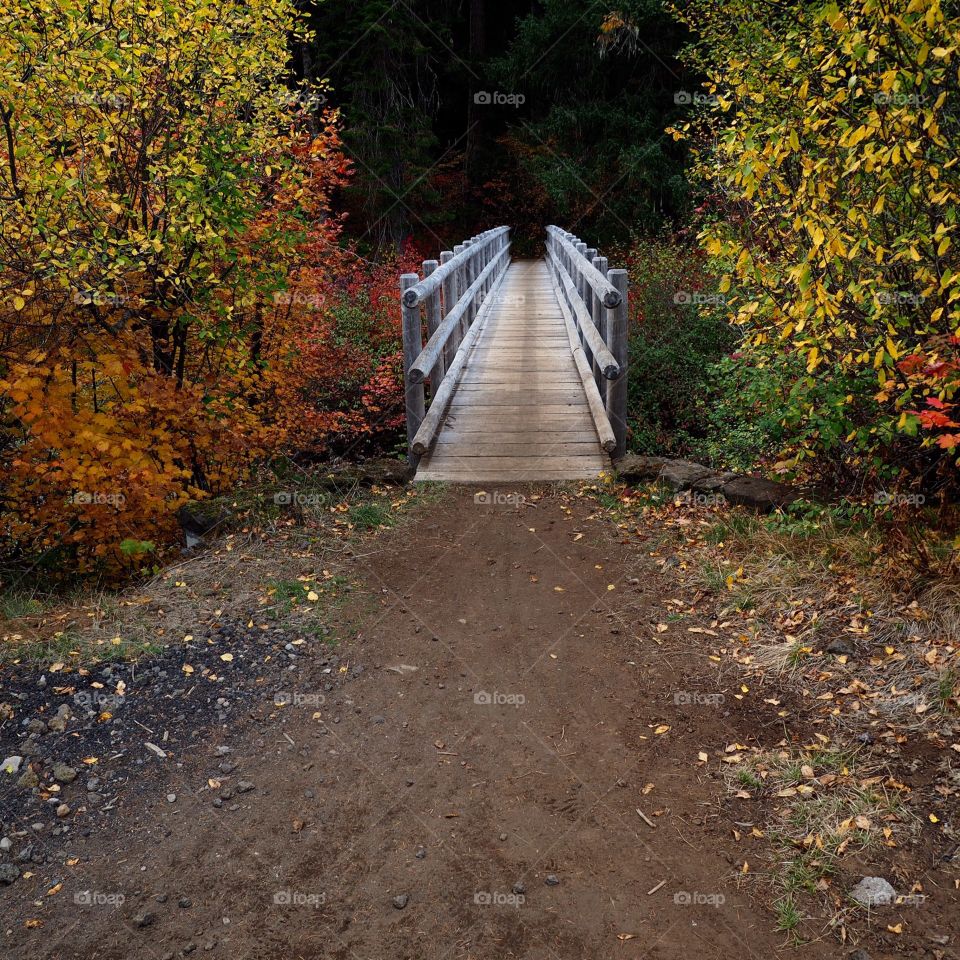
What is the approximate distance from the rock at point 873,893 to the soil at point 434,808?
2.5 inches

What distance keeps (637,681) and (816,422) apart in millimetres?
2203

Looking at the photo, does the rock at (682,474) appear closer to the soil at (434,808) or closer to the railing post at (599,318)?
the soil at (434,808)

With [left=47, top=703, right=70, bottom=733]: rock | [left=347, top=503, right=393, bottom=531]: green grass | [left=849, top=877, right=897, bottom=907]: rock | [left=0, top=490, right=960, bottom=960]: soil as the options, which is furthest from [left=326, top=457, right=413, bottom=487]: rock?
[left=849, top=877, right=897, bottom=907]: rock

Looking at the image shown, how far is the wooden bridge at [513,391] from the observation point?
7461mm

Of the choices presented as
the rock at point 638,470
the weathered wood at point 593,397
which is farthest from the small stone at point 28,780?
the weathered wood at point 593,397

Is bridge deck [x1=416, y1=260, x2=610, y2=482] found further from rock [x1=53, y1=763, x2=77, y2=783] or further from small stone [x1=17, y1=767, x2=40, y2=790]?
small stone [x1=17, y1=767, x2=40, y2=790]

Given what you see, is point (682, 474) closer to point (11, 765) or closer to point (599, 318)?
point (599, 318)

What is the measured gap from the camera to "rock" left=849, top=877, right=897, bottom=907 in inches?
123

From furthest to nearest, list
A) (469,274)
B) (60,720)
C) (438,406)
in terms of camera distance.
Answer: (469,274), (438,406), (60,720)

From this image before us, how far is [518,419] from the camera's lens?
861 cm

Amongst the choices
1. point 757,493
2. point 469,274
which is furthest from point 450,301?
point 757,493

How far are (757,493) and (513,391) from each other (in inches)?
151

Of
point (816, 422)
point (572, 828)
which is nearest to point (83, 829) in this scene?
point (572, 828)

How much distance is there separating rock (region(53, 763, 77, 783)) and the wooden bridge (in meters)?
3.93
